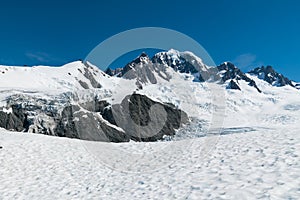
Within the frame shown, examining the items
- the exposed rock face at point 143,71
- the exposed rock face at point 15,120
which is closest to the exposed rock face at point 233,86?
the exposed rock face at point 143,71

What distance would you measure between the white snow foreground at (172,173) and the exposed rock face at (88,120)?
20.5m

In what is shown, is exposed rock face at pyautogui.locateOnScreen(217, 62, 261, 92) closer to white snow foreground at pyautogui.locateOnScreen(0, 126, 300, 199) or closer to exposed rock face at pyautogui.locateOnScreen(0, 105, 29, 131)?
exposed rock face at pyautogui.locateOnScreen(0, 105, 29, 131)

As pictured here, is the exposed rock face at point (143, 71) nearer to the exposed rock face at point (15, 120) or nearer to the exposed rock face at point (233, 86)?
the exposed rock face at point (233, 86)

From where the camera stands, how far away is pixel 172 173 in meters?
11.3

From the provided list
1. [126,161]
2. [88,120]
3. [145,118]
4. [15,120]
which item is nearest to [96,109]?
[88,120]

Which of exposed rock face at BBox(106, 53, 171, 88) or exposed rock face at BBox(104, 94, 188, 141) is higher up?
exposed rock face at BBox(106, 53, 171, 88)

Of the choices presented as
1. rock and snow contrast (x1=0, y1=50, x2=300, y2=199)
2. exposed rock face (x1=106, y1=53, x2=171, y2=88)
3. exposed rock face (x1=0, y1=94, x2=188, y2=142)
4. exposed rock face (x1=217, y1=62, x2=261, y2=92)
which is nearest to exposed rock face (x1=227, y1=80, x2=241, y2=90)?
exposed rock face (x1=217, y1=62, x2=261, y2=92)

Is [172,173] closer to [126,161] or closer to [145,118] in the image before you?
[126,161]

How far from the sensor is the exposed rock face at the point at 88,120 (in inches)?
1436

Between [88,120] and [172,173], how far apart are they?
30888 mm

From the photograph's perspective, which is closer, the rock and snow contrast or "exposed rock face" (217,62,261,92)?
the rock and snow contrast

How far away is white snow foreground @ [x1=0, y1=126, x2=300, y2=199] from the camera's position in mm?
8719

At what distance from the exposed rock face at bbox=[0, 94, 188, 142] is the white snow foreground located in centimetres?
2050

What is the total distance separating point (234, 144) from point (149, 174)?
4.83m
